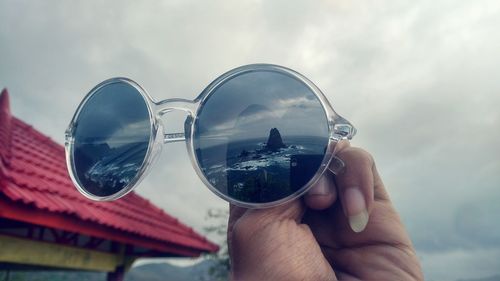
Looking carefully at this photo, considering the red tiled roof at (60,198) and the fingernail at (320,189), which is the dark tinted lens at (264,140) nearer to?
the fingernail at (320,189)

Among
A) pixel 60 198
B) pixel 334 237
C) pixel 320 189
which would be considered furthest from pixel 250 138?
pixel 60 198

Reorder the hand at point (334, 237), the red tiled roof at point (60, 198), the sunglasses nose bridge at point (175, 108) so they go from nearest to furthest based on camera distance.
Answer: the hand at point (334, 237), the sunglasses nose bridge at point (175, 108), the red tiled roof at point (60, 198)

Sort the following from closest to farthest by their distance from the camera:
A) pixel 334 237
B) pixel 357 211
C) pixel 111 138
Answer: pixel 357 211 → pixel 334 237 → pixel 111 138

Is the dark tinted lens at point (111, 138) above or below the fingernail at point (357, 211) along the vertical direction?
above

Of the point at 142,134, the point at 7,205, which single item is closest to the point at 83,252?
the point at 7,205

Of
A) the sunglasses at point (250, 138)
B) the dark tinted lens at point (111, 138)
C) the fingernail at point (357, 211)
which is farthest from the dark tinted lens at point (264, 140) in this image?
the dark tinted lens at point (111, 138)

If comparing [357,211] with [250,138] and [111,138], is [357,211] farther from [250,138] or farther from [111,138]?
[111,138]

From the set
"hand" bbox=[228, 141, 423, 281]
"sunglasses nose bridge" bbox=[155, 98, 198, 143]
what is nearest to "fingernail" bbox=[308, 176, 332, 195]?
"hand" bbox=[228, 141, 423, 281]
